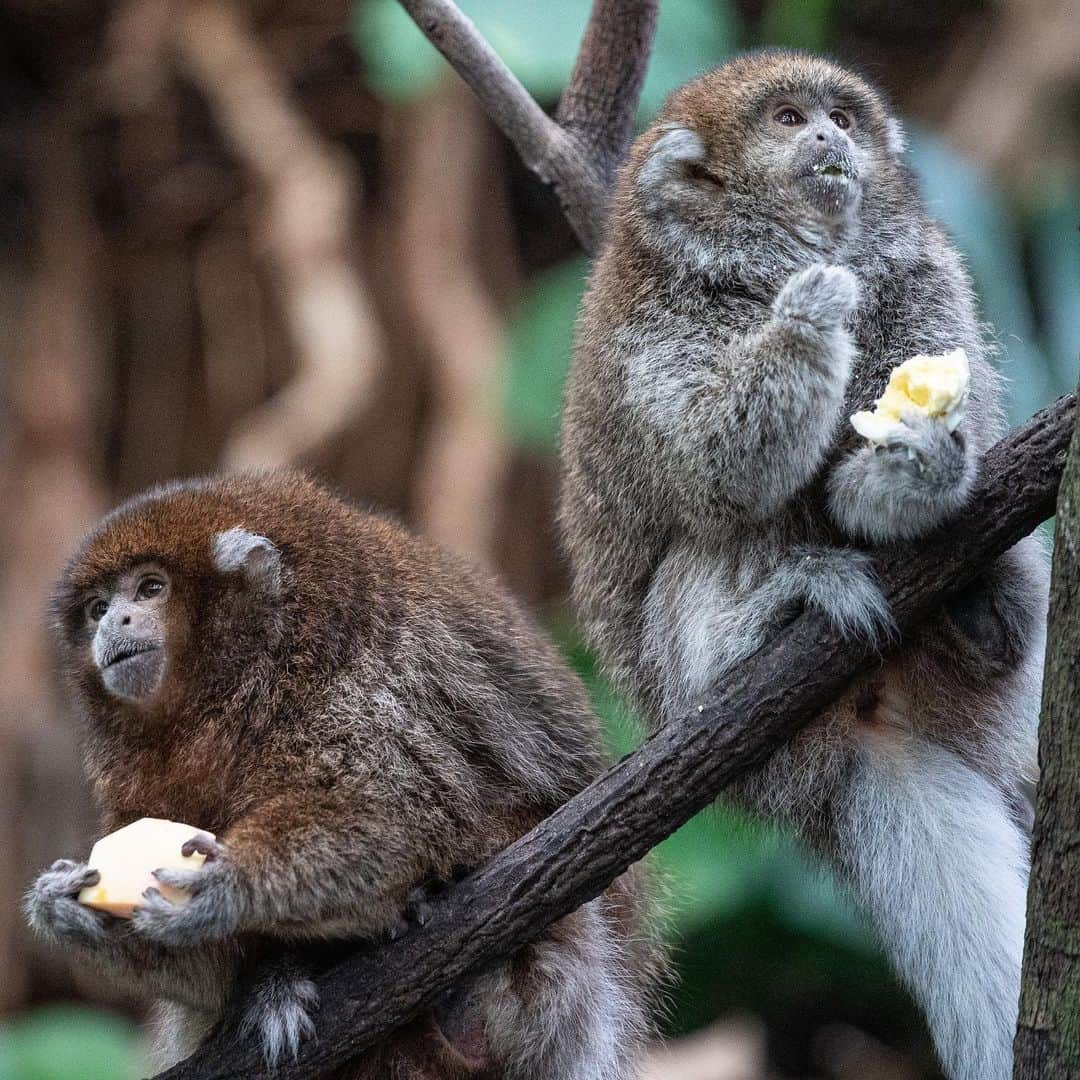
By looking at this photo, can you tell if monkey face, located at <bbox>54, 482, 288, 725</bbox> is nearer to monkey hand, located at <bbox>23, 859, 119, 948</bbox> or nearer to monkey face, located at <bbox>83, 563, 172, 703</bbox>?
monkey face, located at <bbox>83, 563, 172, 703</bbox>

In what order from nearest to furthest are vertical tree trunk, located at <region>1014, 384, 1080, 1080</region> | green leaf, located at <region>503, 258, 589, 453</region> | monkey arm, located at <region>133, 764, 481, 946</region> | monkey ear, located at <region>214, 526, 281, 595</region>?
1. vertical tree trunk, located at <region>1014, 384, 1080, 1080</region>
2. monkey arm, located at <region>133, 764, 481, 946</region>
3. monkey ear, located at <region>214, 526, 281, 595</region>
4. green leaf, located at <region>503, 258, 589, 453</region>

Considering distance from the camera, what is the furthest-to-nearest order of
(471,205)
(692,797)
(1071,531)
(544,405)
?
(471,205) < (544,405) < (692,797) < (1071,531)

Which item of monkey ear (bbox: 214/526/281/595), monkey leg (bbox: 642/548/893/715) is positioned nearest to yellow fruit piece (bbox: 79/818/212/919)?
monkey ear (bbox: 214/526/281/595)

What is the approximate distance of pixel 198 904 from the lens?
2.83 metres

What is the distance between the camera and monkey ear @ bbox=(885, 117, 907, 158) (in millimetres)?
3488

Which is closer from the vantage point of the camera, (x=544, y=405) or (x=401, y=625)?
(x=401, y=625)

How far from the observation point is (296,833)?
2.98 m

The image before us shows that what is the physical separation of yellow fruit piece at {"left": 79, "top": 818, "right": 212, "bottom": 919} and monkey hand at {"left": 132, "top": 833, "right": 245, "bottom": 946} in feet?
0.05

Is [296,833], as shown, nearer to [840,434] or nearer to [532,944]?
[532,944]

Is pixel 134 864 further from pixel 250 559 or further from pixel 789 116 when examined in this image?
pixel 789 116

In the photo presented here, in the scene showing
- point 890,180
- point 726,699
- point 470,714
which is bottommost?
point 470,714

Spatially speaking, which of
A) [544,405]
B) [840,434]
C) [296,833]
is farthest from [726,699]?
[544,405]

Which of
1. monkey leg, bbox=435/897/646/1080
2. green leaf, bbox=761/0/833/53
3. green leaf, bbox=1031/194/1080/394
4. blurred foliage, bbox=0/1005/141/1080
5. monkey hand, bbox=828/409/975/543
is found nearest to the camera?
monkey hand, bbox=828/409/975/543

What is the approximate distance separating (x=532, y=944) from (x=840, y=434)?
1.25m
